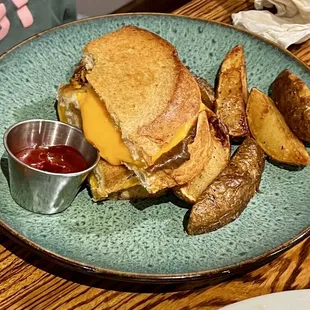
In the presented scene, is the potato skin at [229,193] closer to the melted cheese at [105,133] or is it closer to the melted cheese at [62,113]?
the melted cheese at [105,133]

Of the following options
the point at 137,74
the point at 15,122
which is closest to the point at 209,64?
the point at 137,74

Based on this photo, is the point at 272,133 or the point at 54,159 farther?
the point at 272,133

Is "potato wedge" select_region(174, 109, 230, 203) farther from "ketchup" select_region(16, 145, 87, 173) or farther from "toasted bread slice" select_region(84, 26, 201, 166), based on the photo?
"ketchup" select_region(16, 145, 87, 173)

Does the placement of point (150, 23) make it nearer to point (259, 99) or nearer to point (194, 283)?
point (259, 99)

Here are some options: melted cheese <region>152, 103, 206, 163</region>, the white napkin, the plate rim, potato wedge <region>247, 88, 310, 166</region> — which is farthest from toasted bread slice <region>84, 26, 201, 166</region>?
the white napkin

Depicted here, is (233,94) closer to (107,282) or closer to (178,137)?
(178,137)

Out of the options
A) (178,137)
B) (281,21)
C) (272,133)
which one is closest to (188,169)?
(178,137)

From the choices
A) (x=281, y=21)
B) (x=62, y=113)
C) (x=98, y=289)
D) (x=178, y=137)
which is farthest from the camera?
(x=281, y=21)
